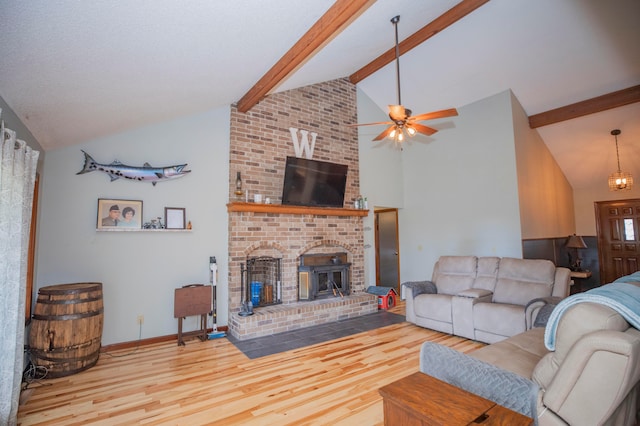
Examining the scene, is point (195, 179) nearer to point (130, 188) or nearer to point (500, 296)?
point (130, 188)

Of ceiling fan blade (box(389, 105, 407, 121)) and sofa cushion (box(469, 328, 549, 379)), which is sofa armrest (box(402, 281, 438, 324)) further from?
ceiling fan blade (box(389, 105, 407, 121))

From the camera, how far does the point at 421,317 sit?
4.38m

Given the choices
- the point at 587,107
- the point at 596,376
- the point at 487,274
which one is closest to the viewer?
the point at 596,376

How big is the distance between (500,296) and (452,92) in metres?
3.65

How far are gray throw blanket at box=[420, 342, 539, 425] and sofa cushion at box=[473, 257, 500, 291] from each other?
2647 mm

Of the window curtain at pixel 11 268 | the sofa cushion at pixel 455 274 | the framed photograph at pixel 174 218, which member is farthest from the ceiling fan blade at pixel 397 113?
the window curtain at pixel 11 268

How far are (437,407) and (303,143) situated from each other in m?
4.59

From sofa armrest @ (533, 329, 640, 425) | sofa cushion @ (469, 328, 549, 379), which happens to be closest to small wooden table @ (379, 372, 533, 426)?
sofa armrest @ (533, 329, 640, 425)

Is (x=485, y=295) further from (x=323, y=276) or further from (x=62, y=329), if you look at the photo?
(x=62, y=329)

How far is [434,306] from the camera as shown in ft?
13.8

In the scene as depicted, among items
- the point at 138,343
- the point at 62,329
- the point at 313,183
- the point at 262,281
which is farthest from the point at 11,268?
the point at 313,183

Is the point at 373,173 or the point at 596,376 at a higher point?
the point at 373,173

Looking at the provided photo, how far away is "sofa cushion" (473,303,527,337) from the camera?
345cm

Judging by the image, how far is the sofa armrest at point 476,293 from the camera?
394 centimetres
